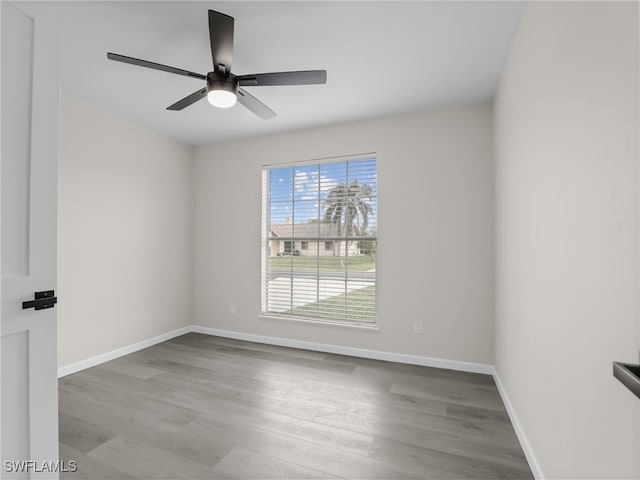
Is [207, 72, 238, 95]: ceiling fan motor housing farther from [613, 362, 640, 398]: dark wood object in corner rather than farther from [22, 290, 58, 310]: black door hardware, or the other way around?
[613, 362, 640, 398]: dark wood object in corner

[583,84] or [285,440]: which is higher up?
[583,84]

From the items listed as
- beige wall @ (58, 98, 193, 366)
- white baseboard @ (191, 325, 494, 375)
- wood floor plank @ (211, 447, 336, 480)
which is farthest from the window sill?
wood floor plank @ (211, 447, 336, 480)

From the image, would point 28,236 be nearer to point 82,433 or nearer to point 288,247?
point 82,433

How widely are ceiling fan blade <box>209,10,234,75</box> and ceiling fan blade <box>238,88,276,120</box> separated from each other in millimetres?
243

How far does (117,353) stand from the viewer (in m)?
3.29

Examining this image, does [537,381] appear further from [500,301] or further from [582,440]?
[500,301]

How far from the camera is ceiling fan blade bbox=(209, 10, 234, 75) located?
1.48 meters

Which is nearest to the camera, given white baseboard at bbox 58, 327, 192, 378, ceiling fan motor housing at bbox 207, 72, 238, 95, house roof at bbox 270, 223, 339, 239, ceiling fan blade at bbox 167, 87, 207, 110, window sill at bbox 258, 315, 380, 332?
ceiling fan motor housing at bbox 207, 72, 238, 95

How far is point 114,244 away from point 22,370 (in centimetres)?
244

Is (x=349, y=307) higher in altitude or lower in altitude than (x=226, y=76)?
lower

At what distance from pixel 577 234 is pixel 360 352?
8.54ft

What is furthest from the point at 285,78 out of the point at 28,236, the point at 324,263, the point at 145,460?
the point at 145,460

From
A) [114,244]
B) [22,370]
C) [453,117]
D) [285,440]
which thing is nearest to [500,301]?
[453,117]

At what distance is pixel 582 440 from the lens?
42.9 inches
